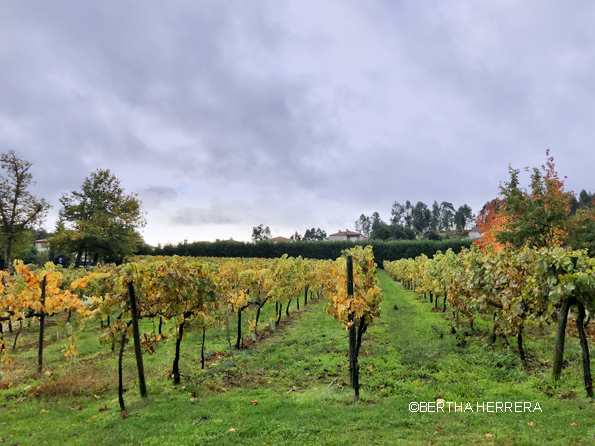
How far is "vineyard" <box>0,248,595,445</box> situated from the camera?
15.1ft

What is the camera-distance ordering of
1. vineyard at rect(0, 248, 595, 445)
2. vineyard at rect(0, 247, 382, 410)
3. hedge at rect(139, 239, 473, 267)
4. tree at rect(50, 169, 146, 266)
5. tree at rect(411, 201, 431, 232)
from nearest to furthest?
vineyard at rect(0, 248, 595, 445) < vineyard at rect(0, 247, 382, 410) < tree at rect(50, 169, 146, 266) < hedge at rect(139, 239, 473, 267) < tree at rect(411, 201, 431, 232)

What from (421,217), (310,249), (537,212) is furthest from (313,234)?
(537,212)

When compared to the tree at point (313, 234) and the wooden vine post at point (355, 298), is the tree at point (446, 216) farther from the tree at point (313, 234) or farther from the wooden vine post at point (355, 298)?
the wooden vine post at point (355, 298)

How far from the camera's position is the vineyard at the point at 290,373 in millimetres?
4617

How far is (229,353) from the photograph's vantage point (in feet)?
30.1

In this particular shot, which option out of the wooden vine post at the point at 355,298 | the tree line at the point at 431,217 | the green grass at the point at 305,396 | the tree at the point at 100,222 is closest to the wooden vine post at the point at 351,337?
the wooden vine post at the point at 355,298

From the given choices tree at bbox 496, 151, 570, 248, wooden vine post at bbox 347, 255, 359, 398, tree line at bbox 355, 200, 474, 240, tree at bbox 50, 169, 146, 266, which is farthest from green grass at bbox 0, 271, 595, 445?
tree line at bbox 355, 200, 474, 240

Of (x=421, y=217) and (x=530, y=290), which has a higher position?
(x=421, y=217)

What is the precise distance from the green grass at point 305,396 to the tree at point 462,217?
10518 centimetres

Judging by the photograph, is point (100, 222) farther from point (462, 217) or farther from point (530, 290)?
point (462, 217)

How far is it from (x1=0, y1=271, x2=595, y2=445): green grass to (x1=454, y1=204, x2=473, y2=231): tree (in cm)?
10518

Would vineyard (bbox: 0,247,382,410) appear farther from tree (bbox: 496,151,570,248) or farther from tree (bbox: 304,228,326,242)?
tree (bbox: 304,228,326,242)

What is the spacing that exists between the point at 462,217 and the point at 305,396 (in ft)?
370

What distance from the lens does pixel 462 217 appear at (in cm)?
10519
